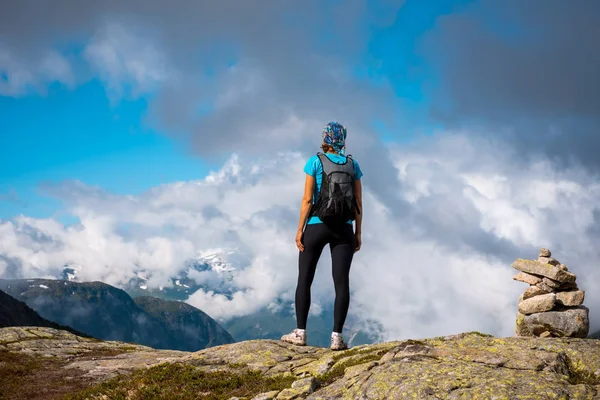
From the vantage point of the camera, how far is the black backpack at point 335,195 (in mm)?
14539

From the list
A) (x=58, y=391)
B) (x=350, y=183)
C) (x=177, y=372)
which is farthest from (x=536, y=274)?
(x=58, y=391)

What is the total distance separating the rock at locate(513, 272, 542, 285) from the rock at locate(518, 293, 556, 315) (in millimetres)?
627

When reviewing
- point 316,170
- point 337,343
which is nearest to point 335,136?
point 316,170

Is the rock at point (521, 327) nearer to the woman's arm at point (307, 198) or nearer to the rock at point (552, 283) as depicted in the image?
the rock at point (552, 283)

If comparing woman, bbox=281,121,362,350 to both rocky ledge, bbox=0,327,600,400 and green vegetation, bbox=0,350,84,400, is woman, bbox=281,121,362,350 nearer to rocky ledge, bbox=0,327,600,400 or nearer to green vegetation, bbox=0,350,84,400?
rocky ledge, bbox=0,327,600,400

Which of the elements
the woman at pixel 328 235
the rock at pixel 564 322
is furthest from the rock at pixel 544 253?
the woman at pixel 328 235

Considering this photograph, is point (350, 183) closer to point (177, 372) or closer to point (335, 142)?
point (335, 142)

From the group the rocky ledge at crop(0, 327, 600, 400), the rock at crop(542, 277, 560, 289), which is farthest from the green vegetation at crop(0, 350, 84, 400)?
the rock at crop(542, 277, 560, 289)

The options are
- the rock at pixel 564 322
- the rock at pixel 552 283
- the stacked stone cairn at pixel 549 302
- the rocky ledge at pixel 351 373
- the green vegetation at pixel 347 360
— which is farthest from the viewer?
the rock at pixel 552 283

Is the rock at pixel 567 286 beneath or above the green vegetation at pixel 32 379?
above

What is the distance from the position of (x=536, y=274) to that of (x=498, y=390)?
9091mm

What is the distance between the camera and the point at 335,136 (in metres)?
15.5

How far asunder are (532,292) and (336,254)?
7324 millimetres

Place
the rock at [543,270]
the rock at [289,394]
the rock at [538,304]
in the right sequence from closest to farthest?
1. the rock at [289,394]
2. the rock at [538,304]
3. the rock at [543,270]
